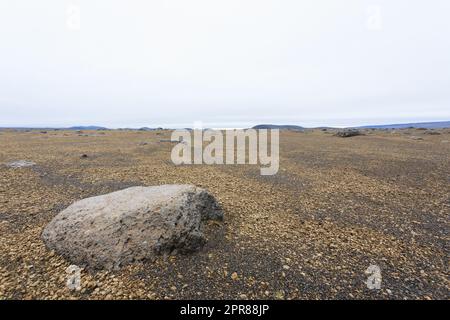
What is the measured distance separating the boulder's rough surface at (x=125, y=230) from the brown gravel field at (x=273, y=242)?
217mm

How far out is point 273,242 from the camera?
545cm

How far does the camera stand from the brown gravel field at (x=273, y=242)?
4035mm

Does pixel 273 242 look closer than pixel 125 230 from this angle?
No

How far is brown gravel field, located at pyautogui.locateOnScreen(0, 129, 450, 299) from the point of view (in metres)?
4.04

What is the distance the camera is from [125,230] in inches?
184

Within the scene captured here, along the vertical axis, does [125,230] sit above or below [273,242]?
above

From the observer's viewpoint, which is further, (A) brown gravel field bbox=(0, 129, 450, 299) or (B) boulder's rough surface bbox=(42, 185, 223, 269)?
(B) boulder's rough surface bbox=(42, 185, 223, 269)

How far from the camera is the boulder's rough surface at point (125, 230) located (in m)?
4.47

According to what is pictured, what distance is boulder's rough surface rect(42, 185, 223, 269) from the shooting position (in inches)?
176

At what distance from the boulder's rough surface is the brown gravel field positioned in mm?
217

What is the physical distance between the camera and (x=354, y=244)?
216 inches

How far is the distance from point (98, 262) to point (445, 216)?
29.6 ft

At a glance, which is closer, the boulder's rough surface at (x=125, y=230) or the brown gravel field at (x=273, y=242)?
the brown gravel field at (x=273, y=242)

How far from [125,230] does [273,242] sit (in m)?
3.16
